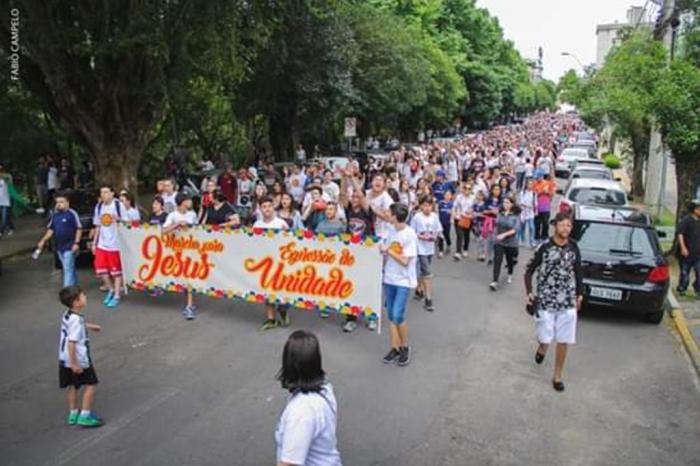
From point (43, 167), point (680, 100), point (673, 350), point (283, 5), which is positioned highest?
point (283, 5)

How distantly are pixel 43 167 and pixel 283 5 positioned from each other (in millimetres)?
8504

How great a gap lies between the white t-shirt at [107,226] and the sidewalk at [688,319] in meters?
8.14

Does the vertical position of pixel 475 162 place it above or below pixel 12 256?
above

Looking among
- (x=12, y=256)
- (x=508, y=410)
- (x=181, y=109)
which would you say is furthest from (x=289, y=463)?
(x=181, y=109)

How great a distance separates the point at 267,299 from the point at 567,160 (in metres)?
27.5

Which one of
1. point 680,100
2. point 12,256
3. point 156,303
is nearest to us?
point 156,303

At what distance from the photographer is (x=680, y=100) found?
491 inches

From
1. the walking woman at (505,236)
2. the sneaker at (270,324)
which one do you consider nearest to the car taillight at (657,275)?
the walking woman at (505,236)

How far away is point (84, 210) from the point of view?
13.5m

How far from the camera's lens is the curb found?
863 cm

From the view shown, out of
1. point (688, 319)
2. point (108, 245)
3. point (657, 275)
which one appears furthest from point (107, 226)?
point (688, 319)

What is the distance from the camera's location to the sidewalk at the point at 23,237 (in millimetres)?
14767

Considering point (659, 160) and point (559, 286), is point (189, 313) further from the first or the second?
point (659, 160)

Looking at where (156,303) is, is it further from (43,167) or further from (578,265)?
(43,167)
